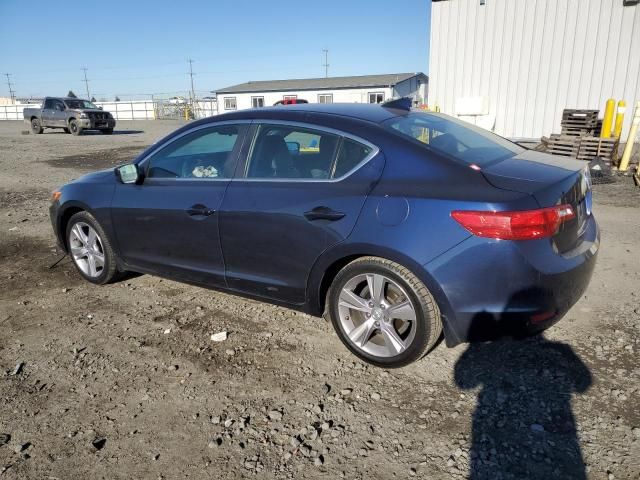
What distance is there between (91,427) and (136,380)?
47 centimetres

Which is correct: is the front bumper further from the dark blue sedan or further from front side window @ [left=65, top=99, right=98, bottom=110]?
the dark blue sedan

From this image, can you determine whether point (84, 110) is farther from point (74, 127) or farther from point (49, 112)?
point (49, 112)

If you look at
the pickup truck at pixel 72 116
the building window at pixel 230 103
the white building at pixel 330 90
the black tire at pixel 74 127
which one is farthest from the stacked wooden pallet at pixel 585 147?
the building window at pixel 230 103

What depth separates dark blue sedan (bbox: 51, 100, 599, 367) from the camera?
2.66 metres

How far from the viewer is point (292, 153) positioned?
3.43 m

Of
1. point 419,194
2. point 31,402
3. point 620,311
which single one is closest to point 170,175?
point 31,402

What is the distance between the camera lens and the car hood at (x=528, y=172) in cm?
271

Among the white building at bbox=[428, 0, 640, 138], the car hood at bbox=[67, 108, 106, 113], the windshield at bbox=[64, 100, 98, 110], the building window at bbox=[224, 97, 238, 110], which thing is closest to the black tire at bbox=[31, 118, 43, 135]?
the windshield at bbox=[64, 100, 98, 110]

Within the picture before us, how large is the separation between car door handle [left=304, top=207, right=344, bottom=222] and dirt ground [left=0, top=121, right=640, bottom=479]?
0.97m

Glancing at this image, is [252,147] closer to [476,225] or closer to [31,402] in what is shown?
[476,225]

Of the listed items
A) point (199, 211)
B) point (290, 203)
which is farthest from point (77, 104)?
point (290, 203)

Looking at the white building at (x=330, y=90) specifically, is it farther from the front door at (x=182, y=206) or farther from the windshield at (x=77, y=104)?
the front door at (x=182, y=206)

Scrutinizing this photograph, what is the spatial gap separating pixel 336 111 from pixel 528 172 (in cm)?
133

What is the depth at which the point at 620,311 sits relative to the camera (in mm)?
3850
